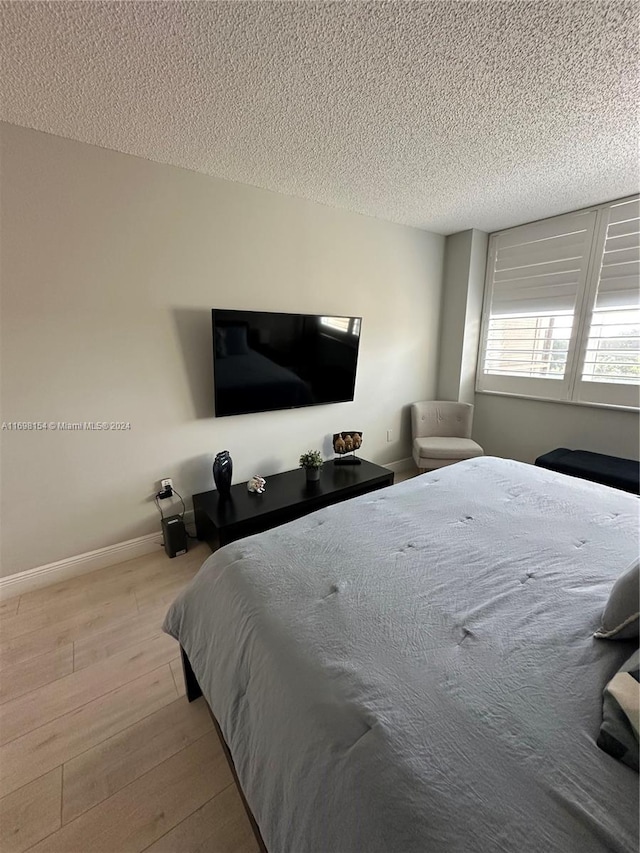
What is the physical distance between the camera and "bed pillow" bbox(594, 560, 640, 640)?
813 mm

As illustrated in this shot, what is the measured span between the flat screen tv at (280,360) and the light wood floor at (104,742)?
143 centimetres

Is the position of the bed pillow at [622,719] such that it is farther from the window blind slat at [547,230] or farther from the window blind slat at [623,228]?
the window blind slat at [547,230]

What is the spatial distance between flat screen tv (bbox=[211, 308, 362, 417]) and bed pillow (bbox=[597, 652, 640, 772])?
227 cm

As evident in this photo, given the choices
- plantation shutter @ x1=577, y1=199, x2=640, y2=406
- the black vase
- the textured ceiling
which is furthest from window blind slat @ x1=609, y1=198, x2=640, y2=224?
the black vase

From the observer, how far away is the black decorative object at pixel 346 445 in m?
2.96

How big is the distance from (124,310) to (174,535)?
144cm

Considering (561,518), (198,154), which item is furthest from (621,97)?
(198,154)

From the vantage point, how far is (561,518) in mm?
1500

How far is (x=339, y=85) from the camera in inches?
58.1

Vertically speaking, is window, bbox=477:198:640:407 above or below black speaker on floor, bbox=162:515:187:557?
above

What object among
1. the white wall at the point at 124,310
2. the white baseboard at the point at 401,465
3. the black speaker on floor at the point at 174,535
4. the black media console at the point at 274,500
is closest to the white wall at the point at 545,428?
the white baseboard at the point at 401,465

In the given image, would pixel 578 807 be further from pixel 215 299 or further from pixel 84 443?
pixel 215 299

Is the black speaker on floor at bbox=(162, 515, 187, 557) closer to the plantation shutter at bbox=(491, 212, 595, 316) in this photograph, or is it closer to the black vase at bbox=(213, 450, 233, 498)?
the black vase at bbox=(213, 450, 233, 498)

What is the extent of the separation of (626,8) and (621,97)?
548mm
